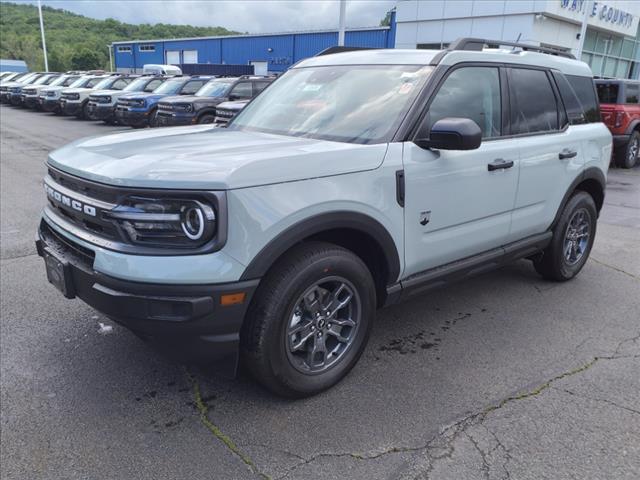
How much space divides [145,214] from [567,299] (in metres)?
3.70

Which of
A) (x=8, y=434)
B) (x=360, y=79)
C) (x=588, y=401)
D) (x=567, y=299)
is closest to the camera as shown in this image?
(x=8, y=434)

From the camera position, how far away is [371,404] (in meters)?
3.02

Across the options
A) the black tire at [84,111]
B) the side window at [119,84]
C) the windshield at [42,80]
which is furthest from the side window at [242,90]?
the windshield at [42,80]

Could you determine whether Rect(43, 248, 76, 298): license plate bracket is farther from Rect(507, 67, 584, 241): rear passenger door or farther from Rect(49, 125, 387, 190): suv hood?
Rect(507, 67, 584, 241): rear passenger door

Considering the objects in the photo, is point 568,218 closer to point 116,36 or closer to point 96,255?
point 96,255

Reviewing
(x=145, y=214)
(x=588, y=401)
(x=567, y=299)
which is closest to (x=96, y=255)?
(x=145, y=214)

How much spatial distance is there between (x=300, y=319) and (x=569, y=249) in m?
3.18


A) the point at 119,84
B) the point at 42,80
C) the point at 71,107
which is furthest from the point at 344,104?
the point at 42,80

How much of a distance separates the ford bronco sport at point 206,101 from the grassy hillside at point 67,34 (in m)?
60.2

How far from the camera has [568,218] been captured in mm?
4730

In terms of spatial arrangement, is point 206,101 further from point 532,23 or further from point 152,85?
point 532,23

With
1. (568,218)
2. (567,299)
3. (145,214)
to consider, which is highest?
(145,214)

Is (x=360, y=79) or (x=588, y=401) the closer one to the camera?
(x=588, y=401)

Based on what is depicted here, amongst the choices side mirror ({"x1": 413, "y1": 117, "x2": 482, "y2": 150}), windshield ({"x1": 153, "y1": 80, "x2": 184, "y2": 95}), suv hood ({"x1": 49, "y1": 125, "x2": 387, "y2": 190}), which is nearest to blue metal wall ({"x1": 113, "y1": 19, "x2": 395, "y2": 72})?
windshield ({"x1": 153, "y1": 80, "x2": 184, "y2": 95})
